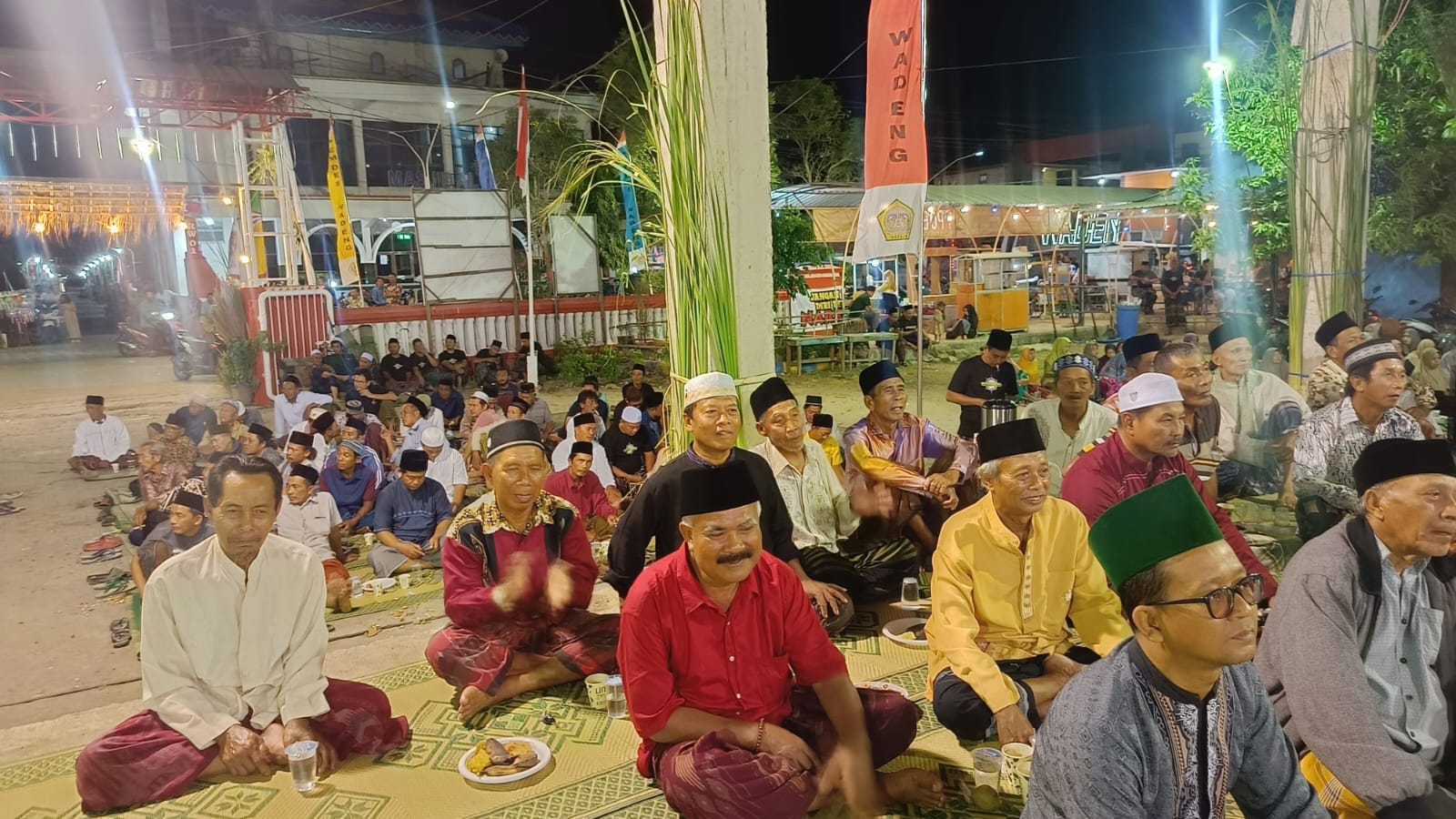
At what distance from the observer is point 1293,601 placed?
8.00 feet

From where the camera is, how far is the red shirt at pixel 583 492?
579cm

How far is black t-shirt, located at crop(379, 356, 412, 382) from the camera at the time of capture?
11938mm

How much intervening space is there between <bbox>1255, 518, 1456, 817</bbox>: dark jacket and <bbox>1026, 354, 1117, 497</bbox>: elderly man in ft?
9.04

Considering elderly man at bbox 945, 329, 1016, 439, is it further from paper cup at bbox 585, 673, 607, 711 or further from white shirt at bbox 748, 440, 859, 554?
paper cup at bbox 585, 673, 607, 711

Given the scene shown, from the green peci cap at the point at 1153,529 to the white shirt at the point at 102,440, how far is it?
10.2 metres

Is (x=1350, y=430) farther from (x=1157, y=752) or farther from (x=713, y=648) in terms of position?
(x=713, y=648)

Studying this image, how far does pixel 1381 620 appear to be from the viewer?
2451 millimetres

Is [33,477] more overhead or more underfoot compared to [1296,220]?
more underfoot

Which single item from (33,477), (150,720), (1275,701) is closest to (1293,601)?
(1275,701)

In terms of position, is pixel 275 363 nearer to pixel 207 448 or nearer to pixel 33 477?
pixel 33 477

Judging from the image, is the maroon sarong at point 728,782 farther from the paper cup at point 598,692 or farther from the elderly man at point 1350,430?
the elderly man at point 1350,430

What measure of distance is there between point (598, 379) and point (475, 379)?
200 cm

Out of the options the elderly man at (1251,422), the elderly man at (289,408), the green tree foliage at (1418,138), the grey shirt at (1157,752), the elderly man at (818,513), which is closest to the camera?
the grey shirt at (1157,752)

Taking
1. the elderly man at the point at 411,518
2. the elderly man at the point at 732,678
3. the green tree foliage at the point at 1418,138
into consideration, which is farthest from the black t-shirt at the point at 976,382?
the green tree foliage at the point at 1418,138
